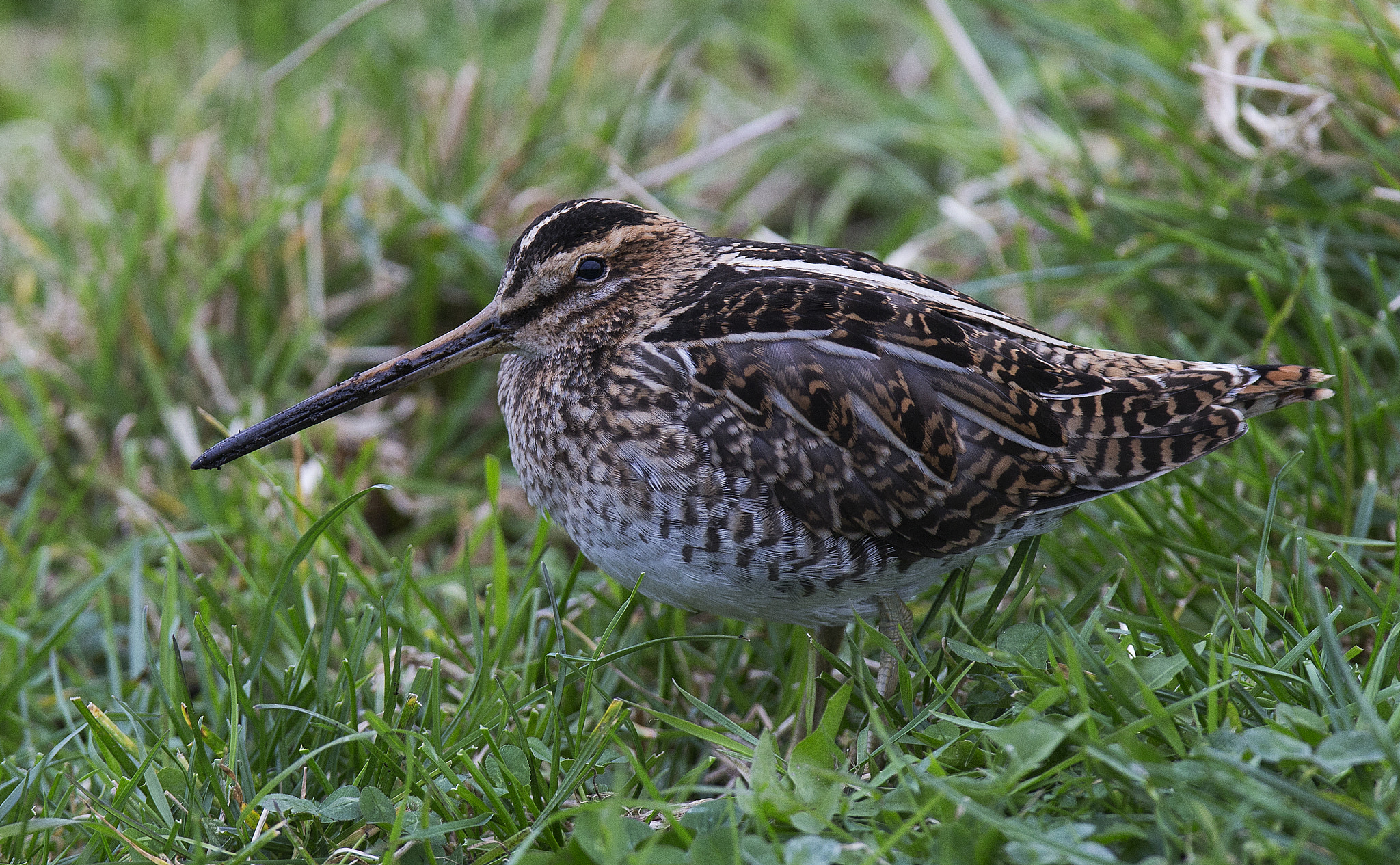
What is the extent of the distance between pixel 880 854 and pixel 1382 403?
6.58ft

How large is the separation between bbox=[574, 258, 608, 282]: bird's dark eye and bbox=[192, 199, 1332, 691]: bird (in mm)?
178

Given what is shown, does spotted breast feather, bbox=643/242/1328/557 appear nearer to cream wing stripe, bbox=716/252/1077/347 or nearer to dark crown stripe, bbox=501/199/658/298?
cream wing stripe, bbox=716/252/1077/347

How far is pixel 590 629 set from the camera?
338 cm

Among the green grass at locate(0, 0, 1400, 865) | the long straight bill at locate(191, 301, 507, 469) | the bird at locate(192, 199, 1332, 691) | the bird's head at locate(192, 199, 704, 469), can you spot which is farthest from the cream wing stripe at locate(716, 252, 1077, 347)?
the long straight bill at locate(191, 301, 507, 469)

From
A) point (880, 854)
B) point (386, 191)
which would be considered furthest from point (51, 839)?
point (386, 191)

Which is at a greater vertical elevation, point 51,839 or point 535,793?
point 535,793

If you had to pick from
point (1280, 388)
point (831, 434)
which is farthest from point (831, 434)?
point (1280, 388)

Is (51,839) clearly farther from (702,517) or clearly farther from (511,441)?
(702,517)

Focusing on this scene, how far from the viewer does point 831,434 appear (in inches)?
109

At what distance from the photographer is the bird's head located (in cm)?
312

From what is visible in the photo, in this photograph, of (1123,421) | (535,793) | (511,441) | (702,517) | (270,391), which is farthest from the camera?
(270,391)

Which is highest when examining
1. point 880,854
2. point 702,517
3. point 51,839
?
point 702,517

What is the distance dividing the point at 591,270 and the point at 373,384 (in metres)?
0.61

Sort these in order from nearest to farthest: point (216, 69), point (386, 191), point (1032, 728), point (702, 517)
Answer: point (1032, 728) < point (702, 517) < point (386, 191) < point (216, 69)
